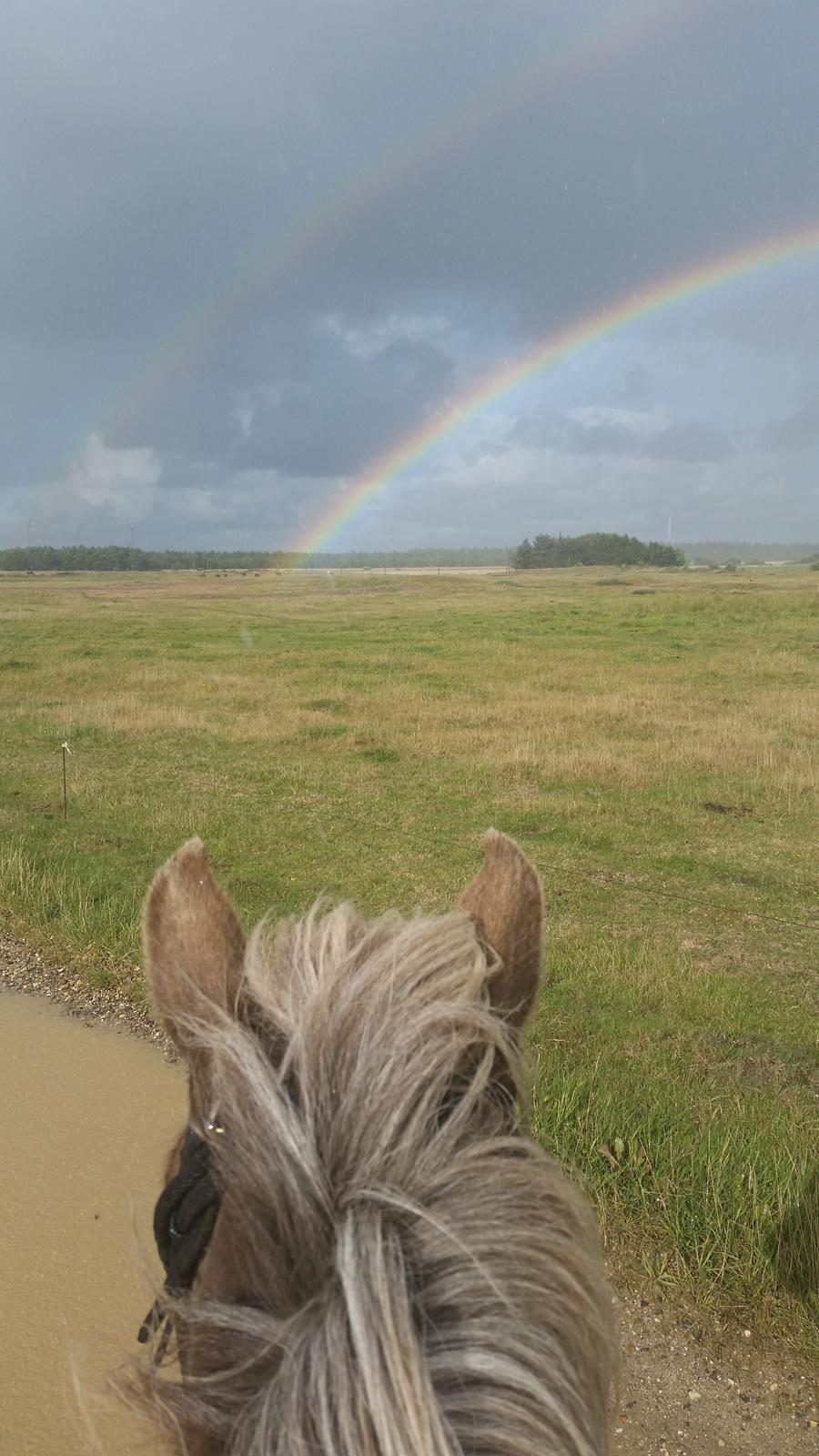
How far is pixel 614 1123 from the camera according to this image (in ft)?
11.7

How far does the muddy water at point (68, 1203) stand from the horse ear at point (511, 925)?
122cm

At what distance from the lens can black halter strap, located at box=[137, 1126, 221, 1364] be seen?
1.15m

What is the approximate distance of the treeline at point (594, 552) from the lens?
100188mm

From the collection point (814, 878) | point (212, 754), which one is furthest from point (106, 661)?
point (814, 878)

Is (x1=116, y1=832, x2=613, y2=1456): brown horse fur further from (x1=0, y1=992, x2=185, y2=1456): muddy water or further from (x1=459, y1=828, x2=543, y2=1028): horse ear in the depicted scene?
(x1=0, y1=992, x2=185, y2=1456): muddy water

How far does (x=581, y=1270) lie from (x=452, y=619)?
117 ft

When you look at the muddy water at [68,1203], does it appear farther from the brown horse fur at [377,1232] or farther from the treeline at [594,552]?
the treeline at [594,552]

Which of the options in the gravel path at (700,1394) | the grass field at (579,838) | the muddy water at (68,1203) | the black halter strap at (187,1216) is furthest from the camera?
the grass field at (579,838)

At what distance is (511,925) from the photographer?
139cm

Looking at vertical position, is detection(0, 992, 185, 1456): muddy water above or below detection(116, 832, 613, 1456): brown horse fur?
below

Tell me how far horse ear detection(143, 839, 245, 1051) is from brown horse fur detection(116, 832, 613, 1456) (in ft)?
0.04

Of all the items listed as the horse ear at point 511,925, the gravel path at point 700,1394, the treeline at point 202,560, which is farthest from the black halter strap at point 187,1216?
the treeline at point 202,560

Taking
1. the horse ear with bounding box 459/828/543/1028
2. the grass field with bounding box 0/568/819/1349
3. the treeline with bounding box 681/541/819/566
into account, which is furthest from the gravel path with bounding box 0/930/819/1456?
the treeline with bounding box 681/541/819/566

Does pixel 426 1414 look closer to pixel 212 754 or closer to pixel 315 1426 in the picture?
pixel 315 1426
